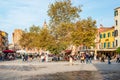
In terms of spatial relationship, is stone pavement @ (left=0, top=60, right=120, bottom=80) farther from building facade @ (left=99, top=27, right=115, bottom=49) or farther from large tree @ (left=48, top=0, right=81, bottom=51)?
building facade @ (left=99, top=27, right=115, bottom=49)

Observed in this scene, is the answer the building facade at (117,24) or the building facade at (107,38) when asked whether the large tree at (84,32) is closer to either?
the building facade at (117,24)

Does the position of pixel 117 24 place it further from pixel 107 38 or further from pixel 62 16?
pixel 62 16

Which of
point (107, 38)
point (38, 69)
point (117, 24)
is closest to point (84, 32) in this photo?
point (117, 24)

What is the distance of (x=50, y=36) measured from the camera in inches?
2608

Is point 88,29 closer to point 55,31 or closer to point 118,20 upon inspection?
point 55,31

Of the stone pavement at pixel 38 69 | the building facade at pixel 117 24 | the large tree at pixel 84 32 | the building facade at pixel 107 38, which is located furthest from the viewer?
the building facade at pixel 107 38

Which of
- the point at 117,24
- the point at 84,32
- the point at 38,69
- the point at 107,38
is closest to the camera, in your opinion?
the point at 38,69

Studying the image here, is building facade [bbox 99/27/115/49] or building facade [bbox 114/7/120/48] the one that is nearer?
building facade [bbox 114/7/120/48]

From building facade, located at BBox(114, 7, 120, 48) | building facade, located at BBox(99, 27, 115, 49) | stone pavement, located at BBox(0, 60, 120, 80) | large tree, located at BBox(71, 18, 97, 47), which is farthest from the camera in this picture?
building facade, located at BBox(99, 27, 115, 49)

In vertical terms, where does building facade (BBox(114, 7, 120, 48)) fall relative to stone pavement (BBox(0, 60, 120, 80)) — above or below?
above

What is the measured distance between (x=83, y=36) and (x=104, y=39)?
2825 centimetres

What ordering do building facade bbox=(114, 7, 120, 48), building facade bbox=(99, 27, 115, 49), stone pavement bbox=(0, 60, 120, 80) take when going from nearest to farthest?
1. stone pavement bbox=(0, 60, 120, 80)
2. building facade bbox=(114, 7, 120, 48)
3. building facade bbox=(99, 27, 115, 49)

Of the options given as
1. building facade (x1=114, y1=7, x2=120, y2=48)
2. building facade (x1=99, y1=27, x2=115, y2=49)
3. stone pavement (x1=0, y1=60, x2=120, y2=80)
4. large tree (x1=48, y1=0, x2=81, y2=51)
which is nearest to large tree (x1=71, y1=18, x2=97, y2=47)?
large tree (x1=48, y1=0, x2=81, y2=51)

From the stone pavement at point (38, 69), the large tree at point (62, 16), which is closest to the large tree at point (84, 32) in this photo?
the large tree at point (62, 16)
